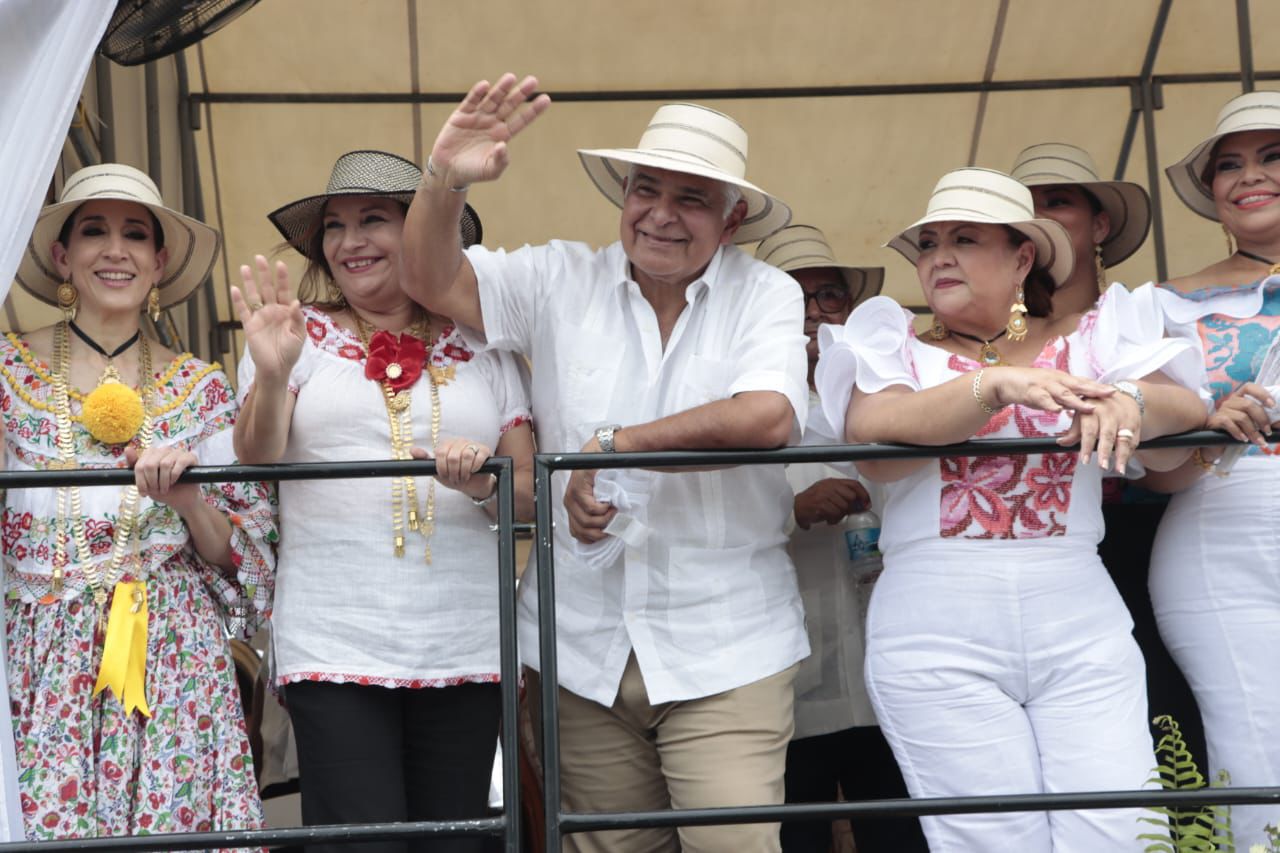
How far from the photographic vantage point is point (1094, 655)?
3.32 m

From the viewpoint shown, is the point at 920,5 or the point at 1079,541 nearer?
the point at 1079,541

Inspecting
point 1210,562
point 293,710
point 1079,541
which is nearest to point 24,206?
point 293,710

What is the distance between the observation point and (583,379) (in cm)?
364

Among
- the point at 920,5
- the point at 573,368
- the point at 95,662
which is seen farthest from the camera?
the point at 920,5

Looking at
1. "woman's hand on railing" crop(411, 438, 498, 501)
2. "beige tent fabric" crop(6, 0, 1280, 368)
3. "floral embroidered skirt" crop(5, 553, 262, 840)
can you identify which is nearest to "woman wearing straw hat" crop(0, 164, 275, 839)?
"floral embroidered skirt" crop(5, 553, 262, 840)

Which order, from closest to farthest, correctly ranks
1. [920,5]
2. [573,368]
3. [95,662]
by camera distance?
[95,662] → [573,368] → [920,5]

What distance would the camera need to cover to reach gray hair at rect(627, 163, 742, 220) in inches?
147

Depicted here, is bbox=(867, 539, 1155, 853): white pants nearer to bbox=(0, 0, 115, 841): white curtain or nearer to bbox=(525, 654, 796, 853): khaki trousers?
bbox=(525, 654, 796, 853): khaki trousers

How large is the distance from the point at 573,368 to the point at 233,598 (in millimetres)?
857

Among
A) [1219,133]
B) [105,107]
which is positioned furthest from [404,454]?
[105,107]

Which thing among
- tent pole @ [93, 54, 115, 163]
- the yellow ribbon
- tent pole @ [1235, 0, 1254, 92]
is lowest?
the yellow ribbon

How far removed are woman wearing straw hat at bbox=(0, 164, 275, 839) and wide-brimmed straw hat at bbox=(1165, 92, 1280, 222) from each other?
2.24 metres

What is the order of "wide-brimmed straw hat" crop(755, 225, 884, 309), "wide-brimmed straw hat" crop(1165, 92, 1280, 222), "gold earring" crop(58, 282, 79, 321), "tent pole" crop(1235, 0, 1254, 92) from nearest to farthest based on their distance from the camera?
"gold earring" crop(58, 282, 79, 321) → "wide-brimmed straw hat" crop(1165, 92, 1280, 222) → "wide-brimmed straw hat" crop(755, 225, 884, 309) → "tent pole" crop(1235, 0, 1254, 92)

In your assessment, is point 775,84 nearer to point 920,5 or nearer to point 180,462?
point 920,5
